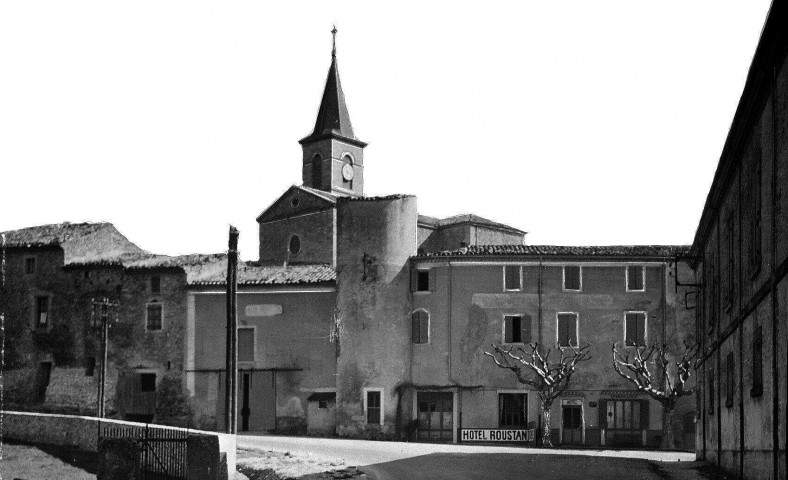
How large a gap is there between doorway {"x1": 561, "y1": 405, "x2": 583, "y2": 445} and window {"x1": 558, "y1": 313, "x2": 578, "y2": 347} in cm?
282

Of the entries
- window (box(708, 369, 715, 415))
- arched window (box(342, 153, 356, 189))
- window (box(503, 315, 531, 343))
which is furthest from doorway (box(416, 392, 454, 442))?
arched window (box(342, 153, 356, 189))

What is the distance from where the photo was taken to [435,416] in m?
46.3

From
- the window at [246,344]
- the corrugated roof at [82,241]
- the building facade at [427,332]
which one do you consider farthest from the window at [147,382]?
the corrugated roof at [82,241]

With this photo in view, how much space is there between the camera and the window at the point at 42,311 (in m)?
54.2

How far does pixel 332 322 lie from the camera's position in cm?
4797

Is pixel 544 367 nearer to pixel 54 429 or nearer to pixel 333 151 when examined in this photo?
pixel 54 429

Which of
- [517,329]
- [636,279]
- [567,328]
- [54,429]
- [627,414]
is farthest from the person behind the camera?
[517,329]

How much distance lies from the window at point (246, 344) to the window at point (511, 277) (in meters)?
11.9

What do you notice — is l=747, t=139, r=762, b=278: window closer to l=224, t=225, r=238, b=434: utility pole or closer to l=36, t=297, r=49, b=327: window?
l=224, t=225, r=238, b=434: utility pole

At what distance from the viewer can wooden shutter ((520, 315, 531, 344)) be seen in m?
46.2

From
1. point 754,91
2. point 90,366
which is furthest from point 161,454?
point 90,366

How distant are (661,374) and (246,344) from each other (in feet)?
60.9

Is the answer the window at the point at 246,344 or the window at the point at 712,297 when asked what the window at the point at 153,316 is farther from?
the window at the point at 712,297

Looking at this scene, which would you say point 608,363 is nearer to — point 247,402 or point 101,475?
point 247,402
